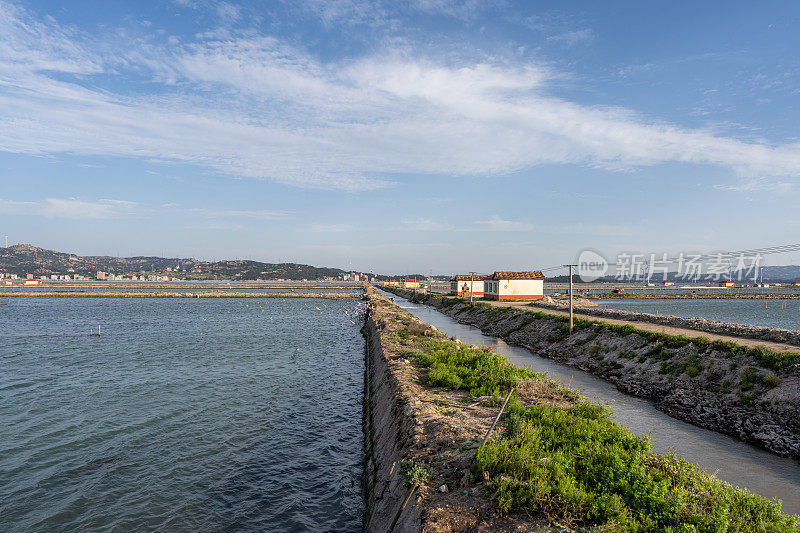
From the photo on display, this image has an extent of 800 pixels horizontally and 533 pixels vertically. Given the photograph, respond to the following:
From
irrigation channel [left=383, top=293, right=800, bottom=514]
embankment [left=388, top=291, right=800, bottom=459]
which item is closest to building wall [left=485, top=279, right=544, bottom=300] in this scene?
embankment [left=388, top=291, right=800, bottom=459]

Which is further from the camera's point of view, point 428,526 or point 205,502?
point 205,502

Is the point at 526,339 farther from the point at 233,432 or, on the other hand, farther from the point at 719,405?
the point at 233,432

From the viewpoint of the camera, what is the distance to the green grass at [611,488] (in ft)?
25.2

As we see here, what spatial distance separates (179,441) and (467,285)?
99942 millimetres

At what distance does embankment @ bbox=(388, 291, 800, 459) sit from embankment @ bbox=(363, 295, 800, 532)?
9400 mm

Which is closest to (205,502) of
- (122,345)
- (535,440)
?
(535,440)

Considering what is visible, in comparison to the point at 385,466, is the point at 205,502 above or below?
below

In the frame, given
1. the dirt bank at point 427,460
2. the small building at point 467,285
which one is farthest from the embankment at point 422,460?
the small building at point 467,285

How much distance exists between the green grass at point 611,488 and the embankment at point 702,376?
34.6 feet

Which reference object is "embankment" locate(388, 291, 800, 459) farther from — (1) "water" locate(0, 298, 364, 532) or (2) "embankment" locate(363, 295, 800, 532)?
(1) "water" locate(0, 298, 364, 532)

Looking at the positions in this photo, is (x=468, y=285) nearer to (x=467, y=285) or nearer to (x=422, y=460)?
(x=467, y=285)

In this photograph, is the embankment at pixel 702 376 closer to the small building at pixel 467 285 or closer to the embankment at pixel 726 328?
the embankment at pixel 726 328

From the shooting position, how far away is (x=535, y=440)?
10547 mm

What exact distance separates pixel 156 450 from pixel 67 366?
22.9 m
